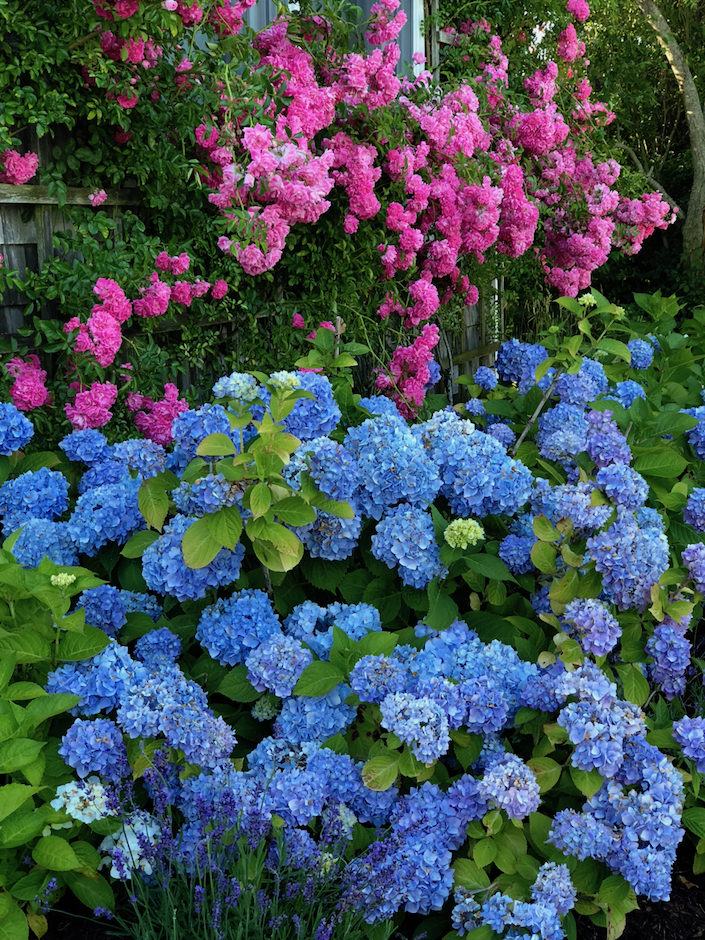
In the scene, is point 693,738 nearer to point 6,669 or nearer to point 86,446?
point 6,669

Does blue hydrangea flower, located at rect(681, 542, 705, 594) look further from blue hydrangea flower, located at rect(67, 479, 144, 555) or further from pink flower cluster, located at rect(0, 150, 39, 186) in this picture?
pink flower cluster, located at rect(0, 150, 39, 186)

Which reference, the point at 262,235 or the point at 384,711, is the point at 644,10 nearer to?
the point at 262,235

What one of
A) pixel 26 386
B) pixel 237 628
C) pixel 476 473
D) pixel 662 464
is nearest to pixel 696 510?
pixel 662 464

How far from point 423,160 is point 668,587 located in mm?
2635

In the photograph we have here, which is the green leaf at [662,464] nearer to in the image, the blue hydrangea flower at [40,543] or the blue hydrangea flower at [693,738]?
the blue hydrangea flower at [693,738]

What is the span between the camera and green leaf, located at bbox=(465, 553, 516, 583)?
7.04 ft

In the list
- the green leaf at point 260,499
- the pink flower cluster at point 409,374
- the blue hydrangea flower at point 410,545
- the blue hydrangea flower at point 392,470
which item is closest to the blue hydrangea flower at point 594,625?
the blue hydrangea flower at point 410,545

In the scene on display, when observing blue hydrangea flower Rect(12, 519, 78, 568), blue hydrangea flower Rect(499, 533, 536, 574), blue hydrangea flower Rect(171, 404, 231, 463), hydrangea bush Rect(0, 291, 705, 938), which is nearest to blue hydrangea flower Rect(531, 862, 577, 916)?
hydrangea bush Rect(0, 291, 705, 938)

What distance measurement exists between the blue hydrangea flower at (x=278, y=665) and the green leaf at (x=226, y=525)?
0.24 metres

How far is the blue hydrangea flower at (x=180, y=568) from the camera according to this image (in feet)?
6.72

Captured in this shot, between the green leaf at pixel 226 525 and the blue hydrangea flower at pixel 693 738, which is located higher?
the green leaf at pixel 226 525

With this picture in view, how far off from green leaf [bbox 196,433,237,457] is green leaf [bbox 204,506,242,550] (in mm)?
124

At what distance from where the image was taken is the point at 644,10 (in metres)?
9.12

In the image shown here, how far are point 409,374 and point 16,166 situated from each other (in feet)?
7.05
